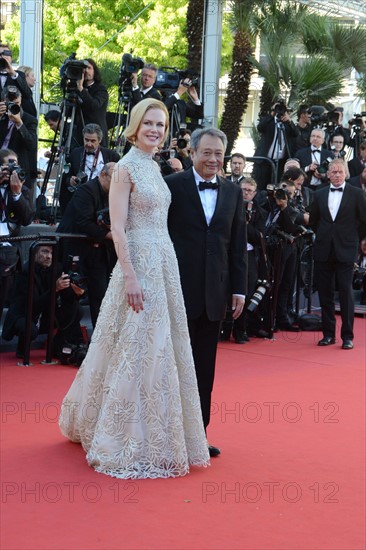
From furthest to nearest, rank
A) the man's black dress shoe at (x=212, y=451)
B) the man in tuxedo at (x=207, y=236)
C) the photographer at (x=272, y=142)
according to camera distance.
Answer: the photographer at (x=272, y=142), the man's black dress shoe at (x=212, y=451), the man in tuxedo at (x=207, y=236)

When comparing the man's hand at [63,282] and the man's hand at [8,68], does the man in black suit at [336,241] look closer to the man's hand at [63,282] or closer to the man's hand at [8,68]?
the man's hand at [63,282]

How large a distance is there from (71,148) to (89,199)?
2.37 meters

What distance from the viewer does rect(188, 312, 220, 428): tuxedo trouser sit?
18.6 feet

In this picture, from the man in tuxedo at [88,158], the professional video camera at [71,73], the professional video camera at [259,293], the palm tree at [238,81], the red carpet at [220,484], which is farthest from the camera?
the palm tree at [238,81]

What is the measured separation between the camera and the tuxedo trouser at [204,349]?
566cm

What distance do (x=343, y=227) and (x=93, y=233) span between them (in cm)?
289

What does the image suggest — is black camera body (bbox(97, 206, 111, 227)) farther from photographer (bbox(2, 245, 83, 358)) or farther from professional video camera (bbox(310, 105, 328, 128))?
professional video camera (bbox(310, 105, 328, 128))

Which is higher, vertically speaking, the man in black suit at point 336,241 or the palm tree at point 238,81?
the palm tree at point 238,81

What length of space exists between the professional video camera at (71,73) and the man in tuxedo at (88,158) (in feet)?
2.80

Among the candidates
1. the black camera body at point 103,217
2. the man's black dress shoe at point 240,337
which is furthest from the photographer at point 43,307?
the man's black dress shoe at point 240,337

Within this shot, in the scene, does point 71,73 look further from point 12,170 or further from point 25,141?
point 12,170

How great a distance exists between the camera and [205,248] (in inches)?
217

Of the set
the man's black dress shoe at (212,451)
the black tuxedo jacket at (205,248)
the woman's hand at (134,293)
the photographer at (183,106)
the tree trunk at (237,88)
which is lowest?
the man's black dress shoe at (212,451)

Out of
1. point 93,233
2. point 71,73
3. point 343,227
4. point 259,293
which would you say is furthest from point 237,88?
point 93,233
